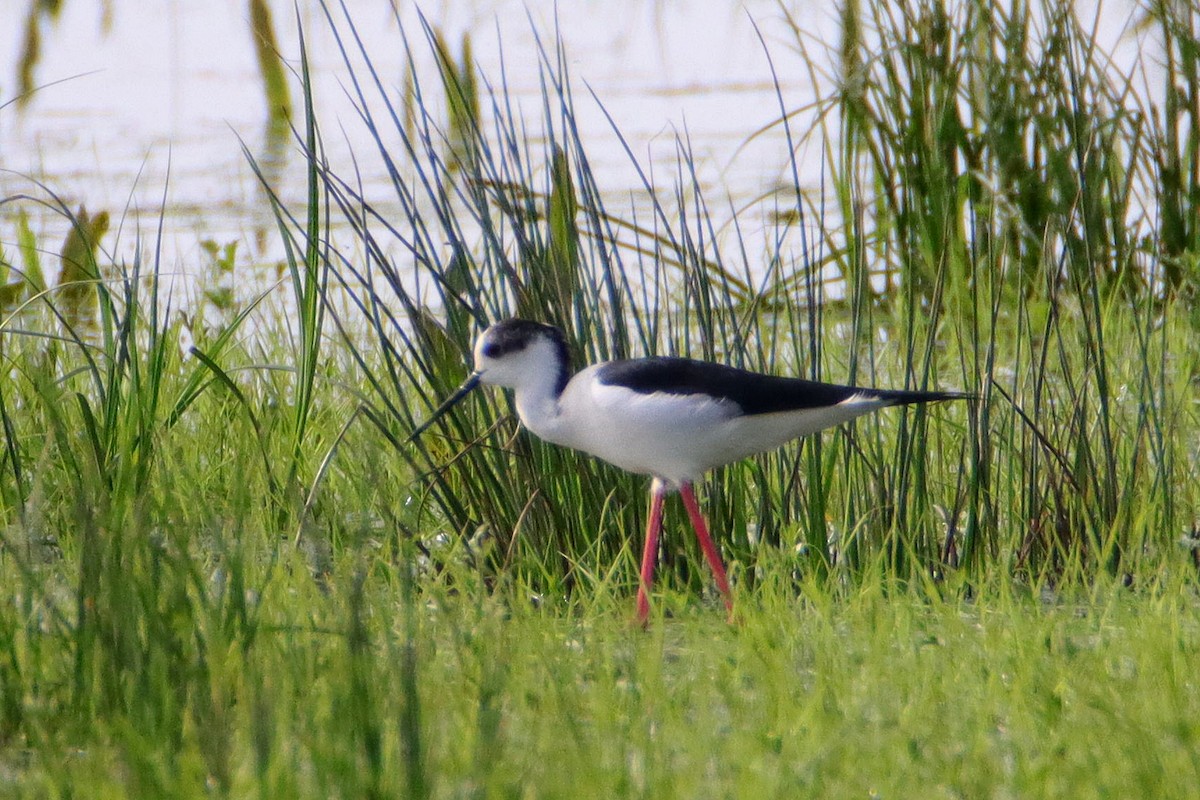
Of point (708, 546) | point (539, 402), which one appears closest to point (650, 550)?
point (708, 546)

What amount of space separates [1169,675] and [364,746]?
129 centimetres

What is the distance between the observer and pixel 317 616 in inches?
112

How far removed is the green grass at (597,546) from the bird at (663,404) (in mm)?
271

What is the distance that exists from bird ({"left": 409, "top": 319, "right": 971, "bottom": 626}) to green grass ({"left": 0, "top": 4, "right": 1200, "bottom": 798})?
27 cm

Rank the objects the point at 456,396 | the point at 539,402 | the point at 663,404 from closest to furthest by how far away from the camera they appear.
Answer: the point at 663,404 → the point at 539,402 → the point at 456,396

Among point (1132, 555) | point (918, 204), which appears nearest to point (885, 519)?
point (1132, 555)

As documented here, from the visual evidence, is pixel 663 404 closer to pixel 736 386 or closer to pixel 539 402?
pixel 736 386

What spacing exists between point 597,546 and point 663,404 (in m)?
0.53

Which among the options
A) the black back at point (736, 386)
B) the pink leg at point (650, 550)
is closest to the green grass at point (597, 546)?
the pink leg at point (650, 550)

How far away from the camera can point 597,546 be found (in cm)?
333

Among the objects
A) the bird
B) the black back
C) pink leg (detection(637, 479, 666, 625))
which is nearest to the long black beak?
the bird

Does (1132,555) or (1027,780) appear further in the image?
(1132,555)

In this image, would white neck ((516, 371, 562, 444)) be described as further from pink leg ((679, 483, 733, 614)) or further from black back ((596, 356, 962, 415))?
pink leg ((679, 483, 733, 614))

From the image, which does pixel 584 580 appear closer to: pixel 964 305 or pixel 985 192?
pixel 964 305
